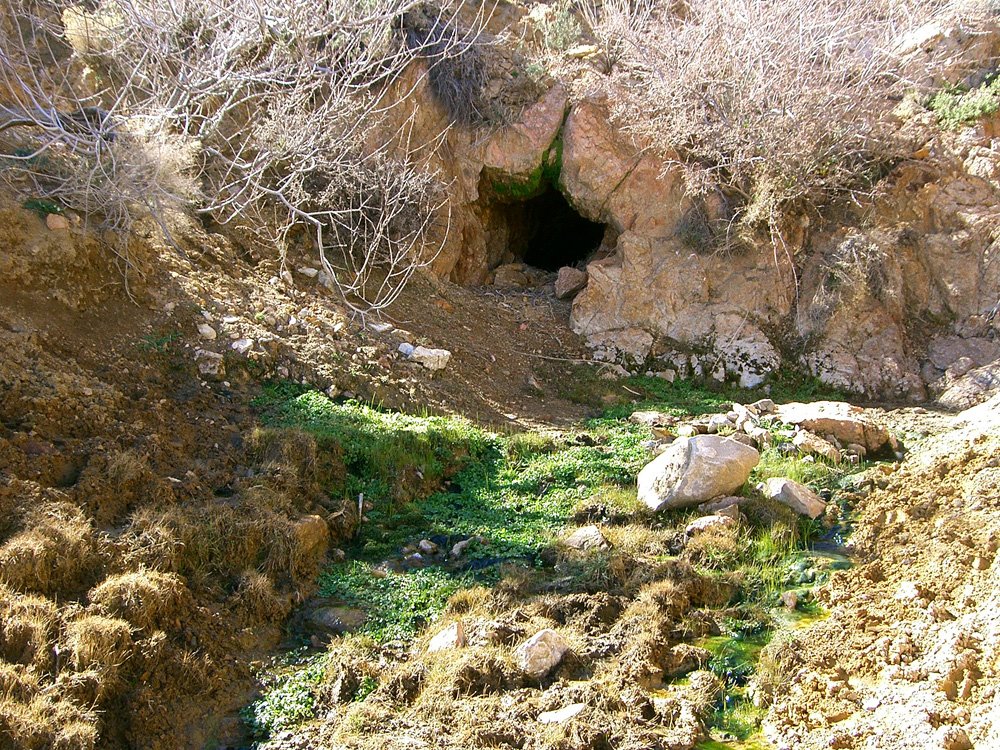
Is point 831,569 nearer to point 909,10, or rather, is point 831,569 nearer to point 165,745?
point 165,745

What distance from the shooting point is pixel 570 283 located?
9492 mm

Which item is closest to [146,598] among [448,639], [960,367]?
[448,639]

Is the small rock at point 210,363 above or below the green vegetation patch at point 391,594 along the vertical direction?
above

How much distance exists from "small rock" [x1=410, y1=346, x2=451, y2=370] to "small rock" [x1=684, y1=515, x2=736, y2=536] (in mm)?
2826

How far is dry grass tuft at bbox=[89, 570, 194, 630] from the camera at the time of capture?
167 inches

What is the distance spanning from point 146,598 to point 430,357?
141 inches

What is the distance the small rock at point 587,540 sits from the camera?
17.5 ft

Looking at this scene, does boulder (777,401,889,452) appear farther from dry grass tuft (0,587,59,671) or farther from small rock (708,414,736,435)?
dry grass tuft (0,587,59,671)

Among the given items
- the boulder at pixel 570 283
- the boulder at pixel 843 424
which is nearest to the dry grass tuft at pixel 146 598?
the boulder at pixel 843 424

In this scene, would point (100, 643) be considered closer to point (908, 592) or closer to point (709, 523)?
point (709, 523)

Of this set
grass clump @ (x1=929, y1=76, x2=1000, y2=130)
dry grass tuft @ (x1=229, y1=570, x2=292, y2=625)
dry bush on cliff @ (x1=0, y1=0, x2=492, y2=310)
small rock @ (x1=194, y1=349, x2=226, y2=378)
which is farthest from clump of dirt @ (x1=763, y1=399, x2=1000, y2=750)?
grass clump @ (x1=929, y1=76, x2=1000, y2=130)

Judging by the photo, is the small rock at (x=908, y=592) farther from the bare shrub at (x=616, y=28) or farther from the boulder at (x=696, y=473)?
the bare shrub at (x=616, y=28)

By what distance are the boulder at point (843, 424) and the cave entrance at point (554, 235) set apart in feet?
14.1

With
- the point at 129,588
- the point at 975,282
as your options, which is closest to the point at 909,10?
the point at 975,282
